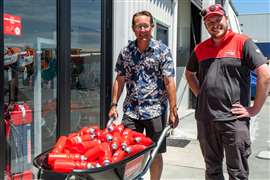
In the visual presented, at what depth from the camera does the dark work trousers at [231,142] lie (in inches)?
135

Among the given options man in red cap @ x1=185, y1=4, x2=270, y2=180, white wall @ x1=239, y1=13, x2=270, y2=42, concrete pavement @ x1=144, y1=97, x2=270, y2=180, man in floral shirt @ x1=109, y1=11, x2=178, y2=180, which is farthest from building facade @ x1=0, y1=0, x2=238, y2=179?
white wall @ x1=239, y1=13, x2=270, y2=42

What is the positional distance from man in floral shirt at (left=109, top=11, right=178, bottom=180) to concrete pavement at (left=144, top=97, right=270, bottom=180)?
1440mm

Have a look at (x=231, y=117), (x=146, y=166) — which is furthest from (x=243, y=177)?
(x=146, y=166)

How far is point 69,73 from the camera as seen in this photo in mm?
4895

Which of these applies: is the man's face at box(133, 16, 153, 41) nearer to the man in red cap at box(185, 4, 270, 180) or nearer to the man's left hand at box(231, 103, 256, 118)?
the man in red cap at box(185, 4, 270, 180)

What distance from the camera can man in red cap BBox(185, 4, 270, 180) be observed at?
336 centimetres

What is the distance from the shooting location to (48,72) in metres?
4.66

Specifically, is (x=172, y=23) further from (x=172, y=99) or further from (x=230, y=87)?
(x=230, y=87)

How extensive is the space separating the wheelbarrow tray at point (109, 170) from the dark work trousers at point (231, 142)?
824 mm

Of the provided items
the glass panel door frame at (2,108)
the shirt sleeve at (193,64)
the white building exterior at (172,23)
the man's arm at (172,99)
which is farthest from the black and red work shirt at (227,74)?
the white building exterior at (172,23)

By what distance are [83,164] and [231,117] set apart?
4.78ft

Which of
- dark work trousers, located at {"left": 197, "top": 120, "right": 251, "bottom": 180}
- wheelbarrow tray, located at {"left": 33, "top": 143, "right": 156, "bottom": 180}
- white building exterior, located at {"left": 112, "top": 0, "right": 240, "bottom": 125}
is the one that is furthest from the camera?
white building exterior, located at {"left": 112, "top": 0, "right": 240, "bottom": 125}

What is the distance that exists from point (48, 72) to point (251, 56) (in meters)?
2.33

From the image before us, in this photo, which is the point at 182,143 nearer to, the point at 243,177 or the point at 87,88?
the point at 87,88
